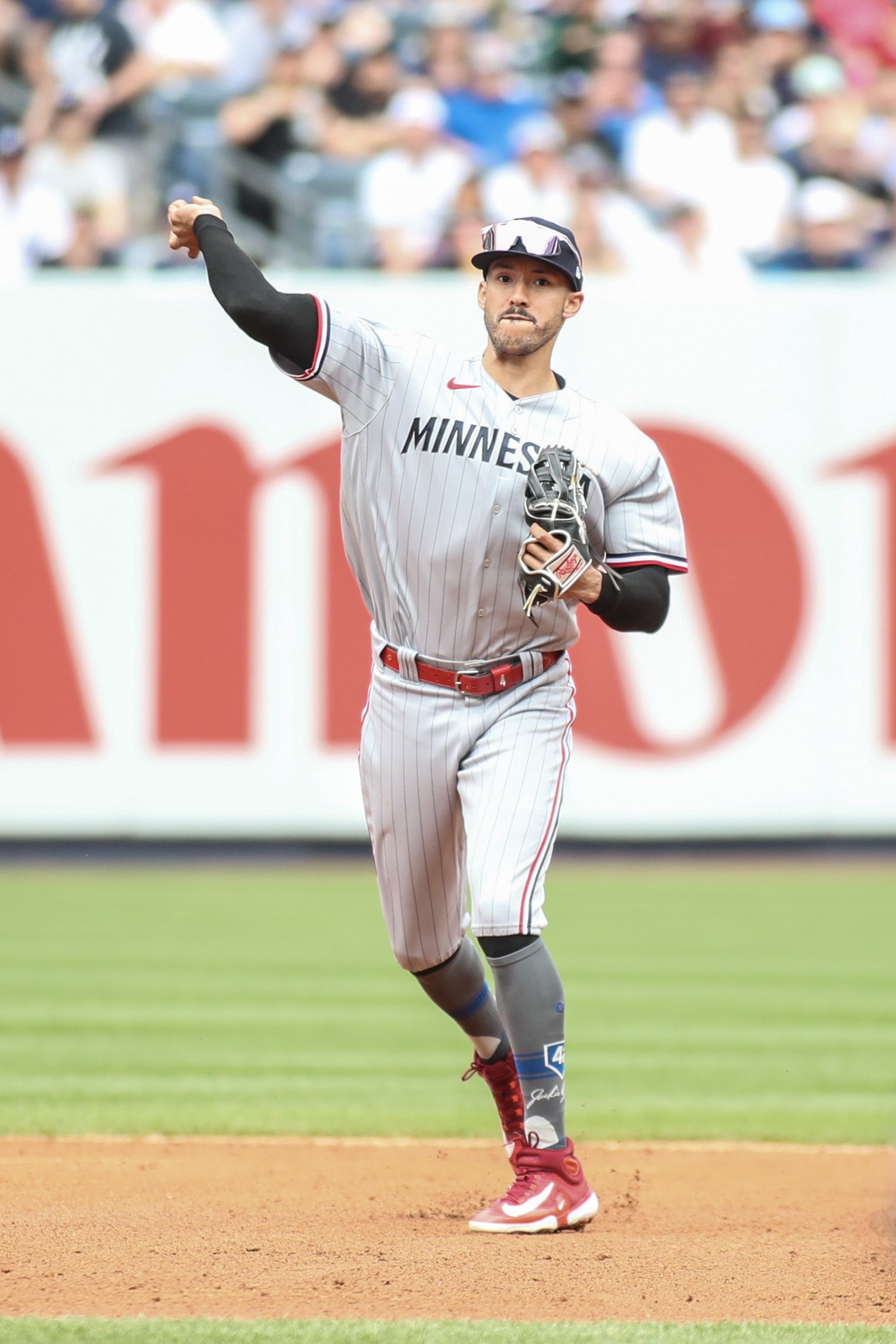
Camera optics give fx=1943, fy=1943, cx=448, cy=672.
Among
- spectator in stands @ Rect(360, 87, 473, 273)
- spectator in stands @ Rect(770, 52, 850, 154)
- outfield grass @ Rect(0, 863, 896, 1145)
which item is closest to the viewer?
outfield grass @ Rect(0, 863, 896, 1145)

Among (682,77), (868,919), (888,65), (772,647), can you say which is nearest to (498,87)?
(682,77)

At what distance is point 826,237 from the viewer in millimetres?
11789

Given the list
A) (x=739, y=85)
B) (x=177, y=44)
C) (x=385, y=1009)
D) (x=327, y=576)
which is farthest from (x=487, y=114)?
(x=385, y=1009)

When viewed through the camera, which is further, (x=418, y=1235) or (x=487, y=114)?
(x=487, y=114)

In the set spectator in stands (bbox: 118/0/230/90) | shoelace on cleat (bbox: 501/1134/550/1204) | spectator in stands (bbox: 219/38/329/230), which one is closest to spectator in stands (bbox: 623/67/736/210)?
spectator in stands (bbox: 219/38/329/230)

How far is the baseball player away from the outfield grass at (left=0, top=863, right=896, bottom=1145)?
1051 millimetres

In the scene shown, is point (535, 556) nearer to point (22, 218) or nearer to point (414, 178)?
point (414, 178)

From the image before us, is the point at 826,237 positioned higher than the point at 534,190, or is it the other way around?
the point at 534,190

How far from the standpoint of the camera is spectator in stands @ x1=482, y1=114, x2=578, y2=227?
1180 centimetres

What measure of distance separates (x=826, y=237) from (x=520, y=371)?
7.81 metres

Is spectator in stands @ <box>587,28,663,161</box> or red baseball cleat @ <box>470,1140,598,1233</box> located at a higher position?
spectator in stands @ <box>587,28,663,161</box>

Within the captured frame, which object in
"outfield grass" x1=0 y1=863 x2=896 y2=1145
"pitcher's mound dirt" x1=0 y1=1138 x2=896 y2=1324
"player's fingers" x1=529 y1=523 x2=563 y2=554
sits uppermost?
"player's fingers" x1=529 y1=523 x2=563 y2=554

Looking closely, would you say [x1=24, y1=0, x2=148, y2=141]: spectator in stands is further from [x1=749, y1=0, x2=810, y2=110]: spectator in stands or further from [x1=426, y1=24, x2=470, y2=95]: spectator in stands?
[x1=749, y1=0, x2=810, y2=110]: spectator in stands

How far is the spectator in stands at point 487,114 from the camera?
42.3 ft
